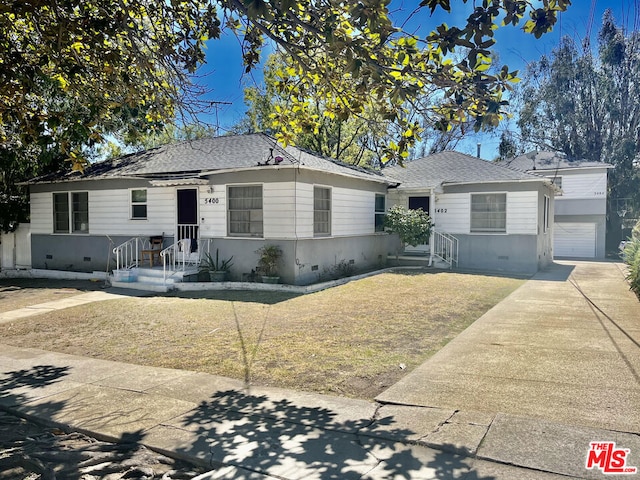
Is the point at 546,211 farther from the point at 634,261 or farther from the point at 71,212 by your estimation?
the point at 71,212

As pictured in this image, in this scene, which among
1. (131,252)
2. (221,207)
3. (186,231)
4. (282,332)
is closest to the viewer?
(282,332)

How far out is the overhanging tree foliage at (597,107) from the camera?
3145 cm

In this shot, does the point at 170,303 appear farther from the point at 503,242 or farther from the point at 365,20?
the point at 503,242

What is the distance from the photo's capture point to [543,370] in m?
5.57

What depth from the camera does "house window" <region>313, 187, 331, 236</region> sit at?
14.5 meters

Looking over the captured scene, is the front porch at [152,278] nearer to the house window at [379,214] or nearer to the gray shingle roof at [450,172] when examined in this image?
the house window at [379,214]

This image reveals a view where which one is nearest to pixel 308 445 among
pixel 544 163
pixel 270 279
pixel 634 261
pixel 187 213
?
pixel 270 279

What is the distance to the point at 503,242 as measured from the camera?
1788 cm

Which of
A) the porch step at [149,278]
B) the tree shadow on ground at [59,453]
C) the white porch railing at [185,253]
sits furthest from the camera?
the white porch railing at [185,253]

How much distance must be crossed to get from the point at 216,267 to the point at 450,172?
1056cm

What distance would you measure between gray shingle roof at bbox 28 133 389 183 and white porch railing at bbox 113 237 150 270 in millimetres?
2107

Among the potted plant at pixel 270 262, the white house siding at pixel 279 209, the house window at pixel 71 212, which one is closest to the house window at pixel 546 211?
the white house siding at pixel 279 209

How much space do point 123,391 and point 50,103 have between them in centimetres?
1286

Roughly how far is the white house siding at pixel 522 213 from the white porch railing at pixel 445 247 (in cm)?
213
